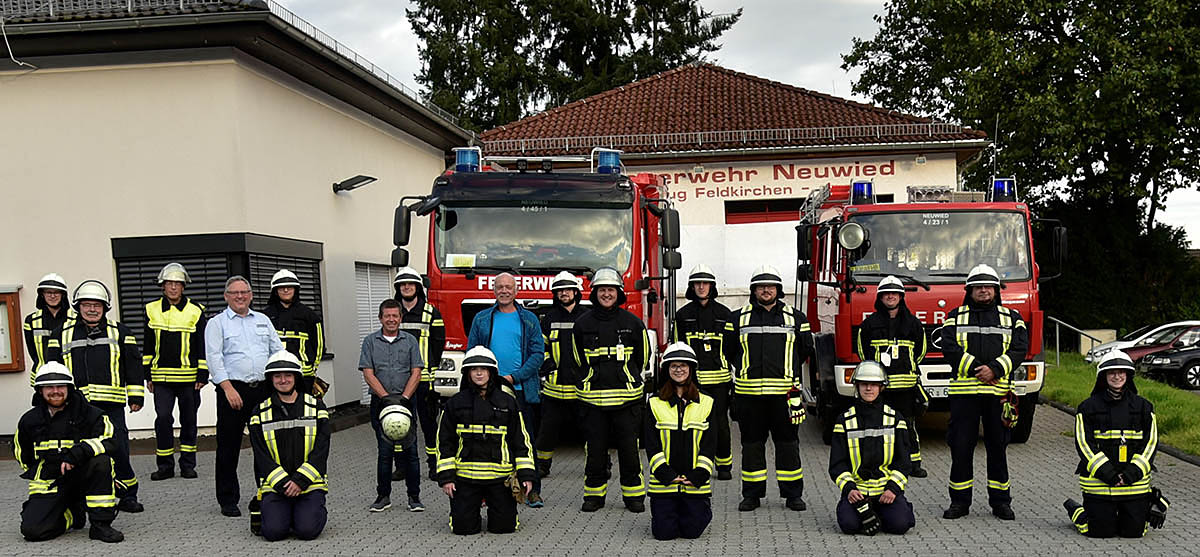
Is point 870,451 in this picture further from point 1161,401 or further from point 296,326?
point 1161,401

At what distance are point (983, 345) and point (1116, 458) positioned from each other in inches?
49.5

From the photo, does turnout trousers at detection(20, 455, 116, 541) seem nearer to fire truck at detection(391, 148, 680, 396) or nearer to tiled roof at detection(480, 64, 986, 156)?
fire truck at detection(391, 148, 680, 396)

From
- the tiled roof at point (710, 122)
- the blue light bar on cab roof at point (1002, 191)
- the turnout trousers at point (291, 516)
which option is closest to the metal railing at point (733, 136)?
the tiled roof at point (710, 122)

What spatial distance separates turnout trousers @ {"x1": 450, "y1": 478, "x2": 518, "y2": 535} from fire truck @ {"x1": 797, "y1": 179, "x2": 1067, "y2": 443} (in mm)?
4766

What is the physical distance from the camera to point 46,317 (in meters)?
9.43

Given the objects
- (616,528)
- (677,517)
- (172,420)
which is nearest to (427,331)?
(172,420)

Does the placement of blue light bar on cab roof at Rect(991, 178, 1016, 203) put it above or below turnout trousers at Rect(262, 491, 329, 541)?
above

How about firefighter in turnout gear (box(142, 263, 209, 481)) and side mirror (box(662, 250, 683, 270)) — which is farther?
side mirror (box(662, 250, 683, 270))

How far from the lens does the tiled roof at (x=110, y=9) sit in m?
13.3

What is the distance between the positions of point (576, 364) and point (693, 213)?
1755cm

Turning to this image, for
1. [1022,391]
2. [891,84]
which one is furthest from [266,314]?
[891,84]

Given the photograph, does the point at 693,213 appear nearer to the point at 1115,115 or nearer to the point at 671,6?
the point at 1115,115

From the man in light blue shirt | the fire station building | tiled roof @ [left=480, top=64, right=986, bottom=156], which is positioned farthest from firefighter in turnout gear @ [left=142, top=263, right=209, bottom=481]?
→ tiled roof @ [left=480, top=64, right=986, bottom=156]

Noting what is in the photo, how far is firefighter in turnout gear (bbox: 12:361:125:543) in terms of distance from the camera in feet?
26.4
